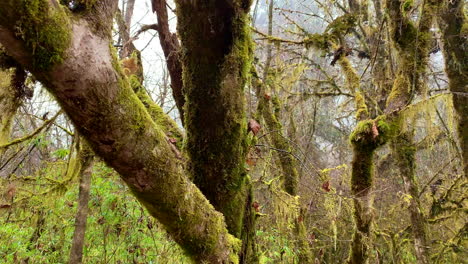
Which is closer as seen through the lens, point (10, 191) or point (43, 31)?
point (43, 31)

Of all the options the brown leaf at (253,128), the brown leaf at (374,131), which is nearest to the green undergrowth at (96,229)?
the brown leaf at (253,128)

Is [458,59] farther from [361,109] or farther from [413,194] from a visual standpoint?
[413,194]

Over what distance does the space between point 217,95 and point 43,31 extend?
1036mm

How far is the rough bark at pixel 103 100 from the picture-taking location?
3.38 feet

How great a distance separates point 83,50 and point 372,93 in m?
6.61

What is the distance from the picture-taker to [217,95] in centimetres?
193

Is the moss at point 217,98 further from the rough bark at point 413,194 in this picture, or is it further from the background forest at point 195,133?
the rough bark at point 413,194

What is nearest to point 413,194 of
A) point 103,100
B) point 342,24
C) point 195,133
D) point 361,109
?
point 361,109

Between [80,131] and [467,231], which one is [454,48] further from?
[80,131]

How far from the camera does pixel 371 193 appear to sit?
3.54 meters

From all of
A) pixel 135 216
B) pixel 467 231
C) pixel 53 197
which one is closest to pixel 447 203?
pixel 467 231

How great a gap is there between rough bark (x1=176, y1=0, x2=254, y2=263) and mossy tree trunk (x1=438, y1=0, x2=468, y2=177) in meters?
3.47

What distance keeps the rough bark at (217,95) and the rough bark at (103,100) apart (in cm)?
39

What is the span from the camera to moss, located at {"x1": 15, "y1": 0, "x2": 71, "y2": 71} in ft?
3.22
